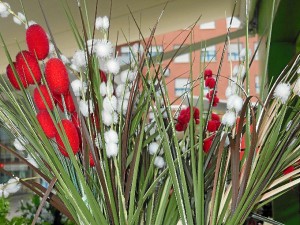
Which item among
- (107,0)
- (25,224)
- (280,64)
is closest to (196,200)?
(25,224)

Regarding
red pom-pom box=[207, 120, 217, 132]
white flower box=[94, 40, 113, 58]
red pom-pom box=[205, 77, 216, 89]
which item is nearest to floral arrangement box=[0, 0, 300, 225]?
white flower box=[94, 40, 113, 58]

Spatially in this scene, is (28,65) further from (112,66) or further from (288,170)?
(288,170)

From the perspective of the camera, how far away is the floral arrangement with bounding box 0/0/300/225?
90 centimetres

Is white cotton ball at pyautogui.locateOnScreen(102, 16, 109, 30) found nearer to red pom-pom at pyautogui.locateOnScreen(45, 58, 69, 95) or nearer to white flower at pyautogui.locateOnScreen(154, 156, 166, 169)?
red pom-pom at pyautogui.locateOnScreen(45, 58, 69, 95)

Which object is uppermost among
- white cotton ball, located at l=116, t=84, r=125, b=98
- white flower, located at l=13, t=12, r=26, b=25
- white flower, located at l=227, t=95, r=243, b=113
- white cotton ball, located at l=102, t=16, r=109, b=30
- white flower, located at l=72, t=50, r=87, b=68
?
white cotton ball, located at l=102, t=16, r=109, b=30

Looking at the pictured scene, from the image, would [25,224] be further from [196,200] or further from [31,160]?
[196,200]

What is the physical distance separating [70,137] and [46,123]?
0.04m

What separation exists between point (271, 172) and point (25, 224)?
0.86 metres

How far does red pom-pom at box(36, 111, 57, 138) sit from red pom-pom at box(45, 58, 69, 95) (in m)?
0.04

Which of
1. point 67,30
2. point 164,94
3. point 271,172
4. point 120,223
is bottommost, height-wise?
point 120,223

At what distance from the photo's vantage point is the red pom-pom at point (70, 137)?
3.03ft

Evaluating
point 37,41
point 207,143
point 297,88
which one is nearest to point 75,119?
point 37,41

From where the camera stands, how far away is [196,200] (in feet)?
2.96

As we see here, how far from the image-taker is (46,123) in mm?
927
